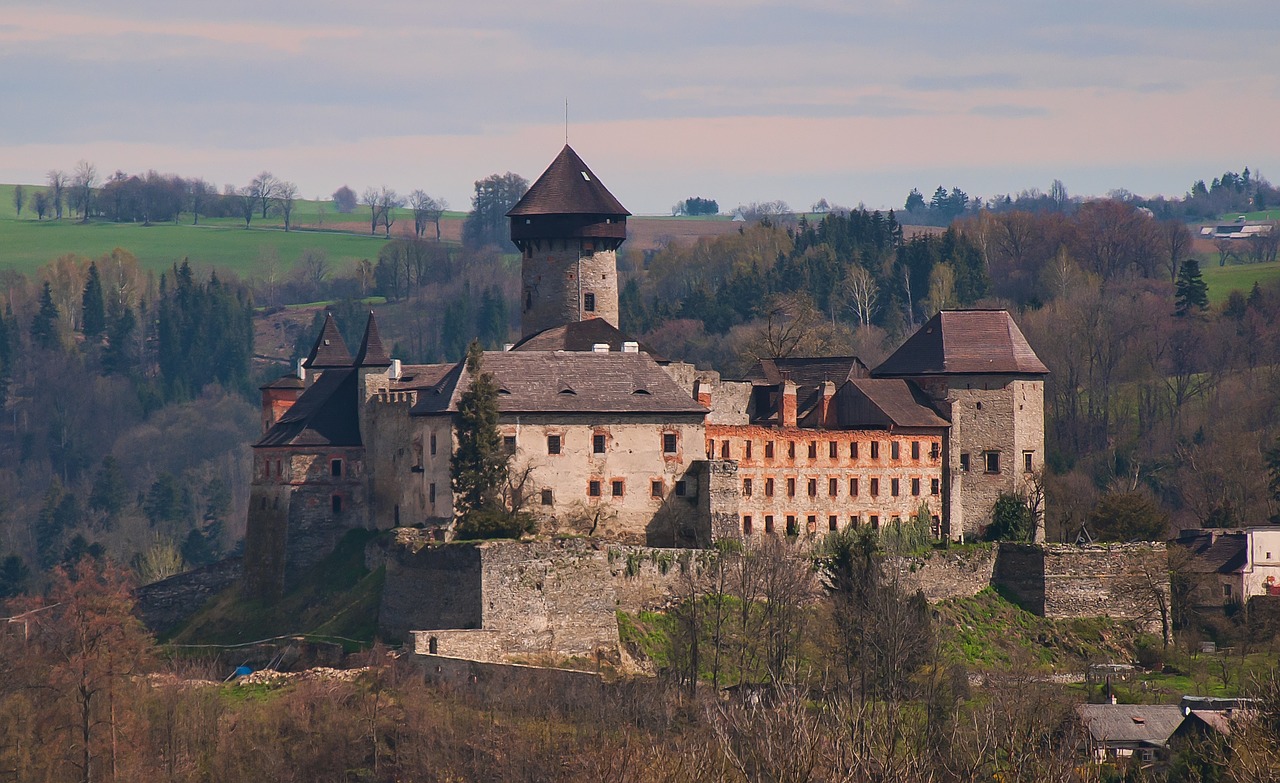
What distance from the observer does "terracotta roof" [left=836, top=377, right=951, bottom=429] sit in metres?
80.8

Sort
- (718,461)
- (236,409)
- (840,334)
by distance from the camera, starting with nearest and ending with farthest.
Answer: (718,461)
(840,334)
(236,409)

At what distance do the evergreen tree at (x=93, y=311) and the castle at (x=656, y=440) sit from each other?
9652 cm

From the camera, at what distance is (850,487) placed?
79.2 metres

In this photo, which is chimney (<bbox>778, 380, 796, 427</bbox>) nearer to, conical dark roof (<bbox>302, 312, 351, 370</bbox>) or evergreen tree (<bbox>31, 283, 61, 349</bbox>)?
conical dark roof (<bbox>302, 312, 351, 370</bbox>)

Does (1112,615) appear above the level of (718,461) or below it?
below

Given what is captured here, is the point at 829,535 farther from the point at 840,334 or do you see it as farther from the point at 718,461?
the point at 840,334

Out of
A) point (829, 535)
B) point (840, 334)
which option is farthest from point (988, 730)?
point (840, 334)

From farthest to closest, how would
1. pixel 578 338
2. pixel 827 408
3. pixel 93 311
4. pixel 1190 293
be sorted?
pixel 93 311 < pixel 1190 293 < pixel 578 338 < pixel 827 408

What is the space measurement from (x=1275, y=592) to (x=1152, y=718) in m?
20.8

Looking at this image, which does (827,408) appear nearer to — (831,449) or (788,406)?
(788,406)

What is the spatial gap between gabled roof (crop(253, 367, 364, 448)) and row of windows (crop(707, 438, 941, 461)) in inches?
482

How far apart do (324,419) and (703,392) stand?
12.6m

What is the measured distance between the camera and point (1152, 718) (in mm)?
67438

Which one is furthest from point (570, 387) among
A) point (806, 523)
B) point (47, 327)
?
point (47, 327)
